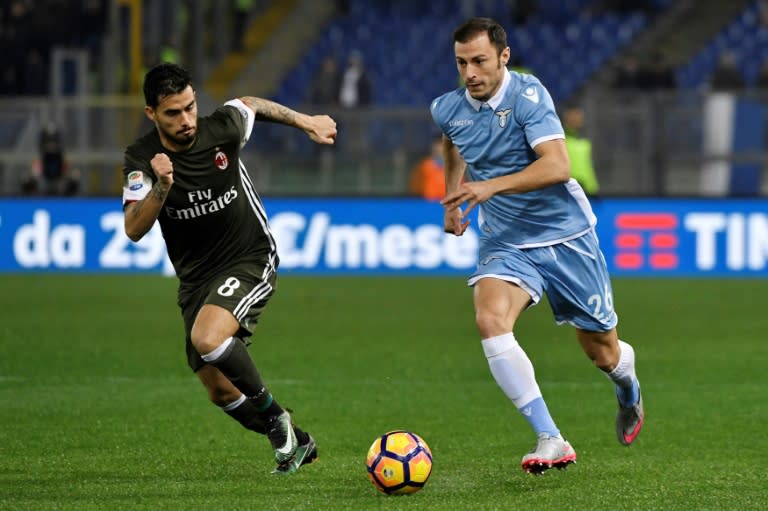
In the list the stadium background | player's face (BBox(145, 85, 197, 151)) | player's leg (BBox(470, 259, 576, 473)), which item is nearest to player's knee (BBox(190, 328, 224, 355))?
player's face (BBox(145, 85, 197, 151))

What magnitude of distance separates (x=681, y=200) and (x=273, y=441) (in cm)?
1270

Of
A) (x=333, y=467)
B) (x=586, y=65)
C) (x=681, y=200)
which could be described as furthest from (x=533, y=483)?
(x=586, y=65)

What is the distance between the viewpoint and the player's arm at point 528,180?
6.40 m

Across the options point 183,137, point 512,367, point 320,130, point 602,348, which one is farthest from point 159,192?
point 602,348

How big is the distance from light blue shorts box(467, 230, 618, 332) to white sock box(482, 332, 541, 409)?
33 cm

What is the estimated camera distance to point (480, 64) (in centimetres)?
683

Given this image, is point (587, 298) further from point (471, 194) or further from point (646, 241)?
point (646, 241)

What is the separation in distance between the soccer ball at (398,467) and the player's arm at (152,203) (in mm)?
1447

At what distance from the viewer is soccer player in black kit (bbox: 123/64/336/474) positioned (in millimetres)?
6668

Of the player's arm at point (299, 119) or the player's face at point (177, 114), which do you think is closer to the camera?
the player's face at point (177, 114)

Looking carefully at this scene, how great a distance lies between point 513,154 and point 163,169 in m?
1.76

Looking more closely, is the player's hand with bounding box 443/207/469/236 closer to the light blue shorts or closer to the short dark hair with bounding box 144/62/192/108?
the light blue shorts

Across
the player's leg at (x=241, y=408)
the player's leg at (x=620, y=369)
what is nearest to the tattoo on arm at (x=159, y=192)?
the player's leg at (x=241, y=408)

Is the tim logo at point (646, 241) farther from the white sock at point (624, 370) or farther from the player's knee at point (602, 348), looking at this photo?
the player's knee at point (602, 348)
